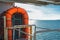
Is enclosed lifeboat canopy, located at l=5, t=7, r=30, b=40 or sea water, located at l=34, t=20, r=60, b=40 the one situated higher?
enclosed lifeboat canopy, located at l=5, t=7, r=30, b=40

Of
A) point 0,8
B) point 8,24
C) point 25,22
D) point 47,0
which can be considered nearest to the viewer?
point 47,0

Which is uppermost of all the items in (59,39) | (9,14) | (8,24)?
(9,14)

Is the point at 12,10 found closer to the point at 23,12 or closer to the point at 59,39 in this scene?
the point at 23,12

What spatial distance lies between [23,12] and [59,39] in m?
1.97

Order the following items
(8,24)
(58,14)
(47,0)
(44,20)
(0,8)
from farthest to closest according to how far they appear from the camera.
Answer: (44,20)
(58,14)
(0,8)
(8,24)
(47,0)

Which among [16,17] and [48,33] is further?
[48,33]

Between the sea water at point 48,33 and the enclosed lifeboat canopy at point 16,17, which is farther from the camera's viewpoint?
the sea water at point 48,33

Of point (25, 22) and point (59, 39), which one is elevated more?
point (25, 22)

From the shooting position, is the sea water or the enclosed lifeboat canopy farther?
the sea water

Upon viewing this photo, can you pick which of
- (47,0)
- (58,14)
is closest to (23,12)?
(47,0)

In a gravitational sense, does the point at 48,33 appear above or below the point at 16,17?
below

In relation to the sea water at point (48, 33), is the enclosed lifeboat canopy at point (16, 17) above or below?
above

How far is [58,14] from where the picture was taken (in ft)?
42.8

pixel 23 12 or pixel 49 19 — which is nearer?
pixel 23 12
